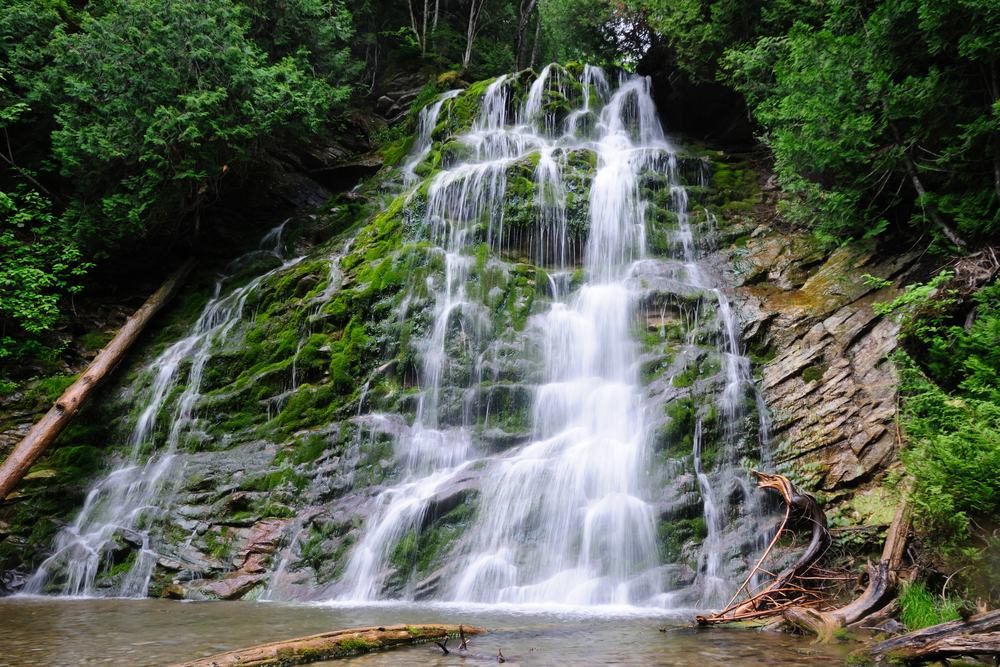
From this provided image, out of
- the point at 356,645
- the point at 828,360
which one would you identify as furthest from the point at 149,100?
the point at 828,360

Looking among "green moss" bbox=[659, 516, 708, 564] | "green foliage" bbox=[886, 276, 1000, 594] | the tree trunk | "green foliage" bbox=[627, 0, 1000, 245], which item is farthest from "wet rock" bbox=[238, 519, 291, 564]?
the tree trunk

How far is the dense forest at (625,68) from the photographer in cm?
591

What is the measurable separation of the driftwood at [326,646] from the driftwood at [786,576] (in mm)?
2488

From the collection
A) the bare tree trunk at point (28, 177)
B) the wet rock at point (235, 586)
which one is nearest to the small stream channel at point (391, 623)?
the wet rock at point (235, 586)

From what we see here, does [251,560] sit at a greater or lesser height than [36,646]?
greater

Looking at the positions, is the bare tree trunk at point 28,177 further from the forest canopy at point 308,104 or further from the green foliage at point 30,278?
the green foliage at point 30,278

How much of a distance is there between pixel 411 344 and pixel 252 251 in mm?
8211

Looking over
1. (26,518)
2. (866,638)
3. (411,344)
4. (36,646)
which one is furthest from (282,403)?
(866,638)

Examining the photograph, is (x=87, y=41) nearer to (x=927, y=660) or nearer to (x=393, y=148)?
(x=393, y=148)

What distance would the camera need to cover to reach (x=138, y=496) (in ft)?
30.1

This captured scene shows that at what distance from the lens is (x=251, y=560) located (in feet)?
25.6

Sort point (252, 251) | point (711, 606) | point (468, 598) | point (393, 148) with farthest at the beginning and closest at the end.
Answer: point (393, 148)
point (252, 251)
point (468, 598)
point (711, 606)

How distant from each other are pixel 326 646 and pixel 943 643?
388 cm

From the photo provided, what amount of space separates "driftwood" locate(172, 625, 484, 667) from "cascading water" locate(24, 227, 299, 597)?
18.7 feet
